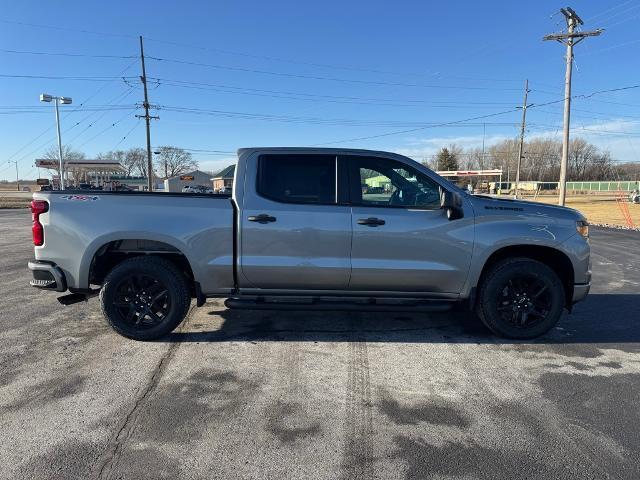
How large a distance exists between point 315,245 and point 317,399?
1571 millimetres


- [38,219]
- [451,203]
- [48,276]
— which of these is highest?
[451,203]

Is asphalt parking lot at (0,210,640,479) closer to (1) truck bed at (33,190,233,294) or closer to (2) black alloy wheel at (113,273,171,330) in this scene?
(2) black alloy wheel at (113,273,171,330)

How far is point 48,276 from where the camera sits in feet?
15.2

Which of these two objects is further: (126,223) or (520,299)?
(520,299)

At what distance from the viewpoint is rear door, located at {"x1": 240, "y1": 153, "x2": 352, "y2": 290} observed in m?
4.57

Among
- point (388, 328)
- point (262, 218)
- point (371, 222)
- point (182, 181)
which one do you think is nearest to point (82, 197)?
point (262, 218)

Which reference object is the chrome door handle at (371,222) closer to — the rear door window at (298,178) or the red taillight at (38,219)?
the rear door window at (298,178)

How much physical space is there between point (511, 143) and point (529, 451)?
388ft

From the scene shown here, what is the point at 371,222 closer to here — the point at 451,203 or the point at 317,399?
the point at 451,203

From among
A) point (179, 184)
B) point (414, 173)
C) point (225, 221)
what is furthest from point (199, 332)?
point (179, 184)

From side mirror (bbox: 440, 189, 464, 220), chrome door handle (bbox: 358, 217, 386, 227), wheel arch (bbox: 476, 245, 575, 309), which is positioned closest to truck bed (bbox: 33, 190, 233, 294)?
chrome door handle (bbox: 358, 217, 386, 227)

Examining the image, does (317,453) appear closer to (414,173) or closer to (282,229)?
(282,229)

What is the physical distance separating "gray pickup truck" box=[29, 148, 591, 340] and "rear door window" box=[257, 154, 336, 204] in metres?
0.01

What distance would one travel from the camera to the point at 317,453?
2865 mm
